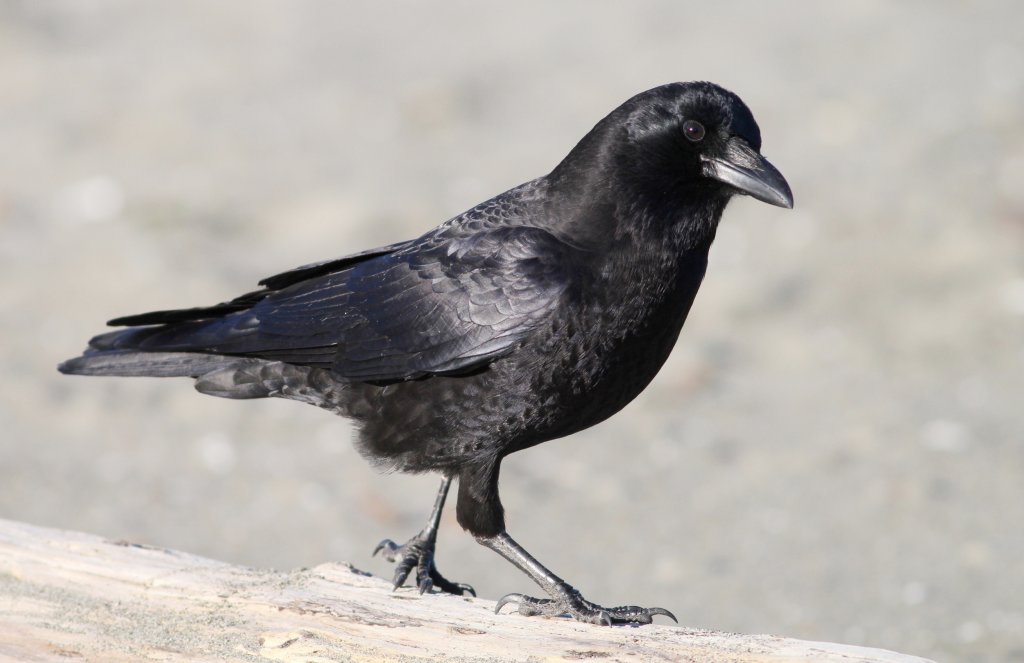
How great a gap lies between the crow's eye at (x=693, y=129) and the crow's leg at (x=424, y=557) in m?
1.58

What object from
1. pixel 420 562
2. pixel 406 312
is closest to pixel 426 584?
pixel 420 562

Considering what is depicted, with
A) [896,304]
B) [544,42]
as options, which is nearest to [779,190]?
[896,304]

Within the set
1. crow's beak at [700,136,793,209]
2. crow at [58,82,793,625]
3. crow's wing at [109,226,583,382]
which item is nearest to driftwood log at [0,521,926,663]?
crow at [58,82,793,625]

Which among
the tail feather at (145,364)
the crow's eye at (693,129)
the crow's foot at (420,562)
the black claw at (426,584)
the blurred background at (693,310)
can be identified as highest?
the blurred background at (693,310)

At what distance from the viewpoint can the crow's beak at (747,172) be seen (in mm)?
4387

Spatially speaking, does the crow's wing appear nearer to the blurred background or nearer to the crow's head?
the crow's head

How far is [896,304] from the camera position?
898 cm

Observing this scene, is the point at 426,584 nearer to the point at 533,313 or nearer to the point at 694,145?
the point at 533,313

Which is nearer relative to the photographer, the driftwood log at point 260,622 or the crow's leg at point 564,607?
the driftwood log at point 260,622

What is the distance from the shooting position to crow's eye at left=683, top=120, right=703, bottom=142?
4.41 meters

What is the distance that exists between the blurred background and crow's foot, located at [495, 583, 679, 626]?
1.99 meters

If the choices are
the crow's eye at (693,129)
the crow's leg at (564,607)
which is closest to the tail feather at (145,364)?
the crow's leg at (564,607)

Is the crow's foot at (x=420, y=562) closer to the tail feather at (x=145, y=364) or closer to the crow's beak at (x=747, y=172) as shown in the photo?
the tail feather at (x=145, y=364)

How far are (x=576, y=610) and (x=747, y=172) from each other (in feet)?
5.52
